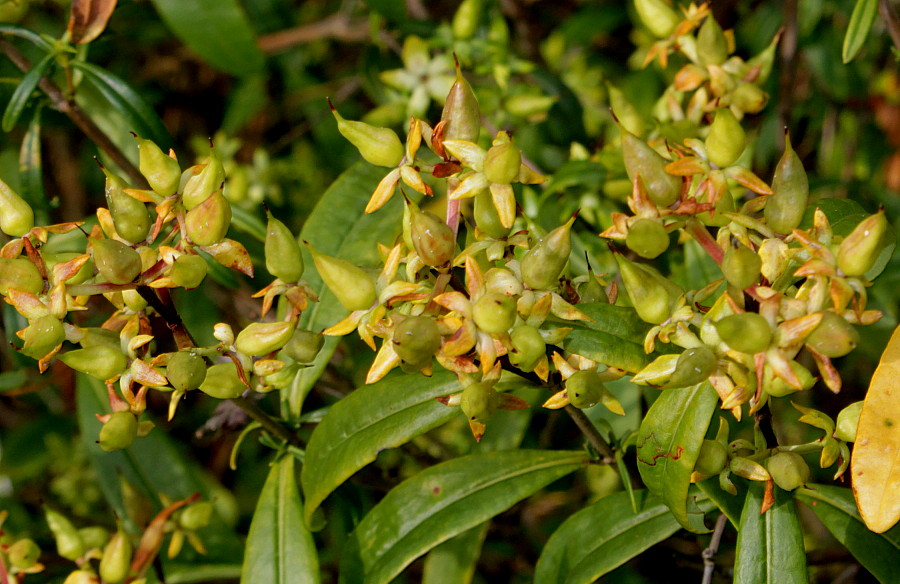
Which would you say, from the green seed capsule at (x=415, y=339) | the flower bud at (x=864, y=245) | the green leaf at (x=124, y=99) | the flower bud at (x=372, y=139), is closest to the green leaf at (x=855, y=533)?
the flower bud at (x=864, y=245)

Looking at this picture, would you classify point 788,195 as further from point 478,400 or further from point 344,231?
point 344,231

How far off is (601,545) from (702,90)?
3.13ft

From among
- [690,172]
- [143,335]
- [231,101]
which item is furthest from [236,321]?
[690,172]

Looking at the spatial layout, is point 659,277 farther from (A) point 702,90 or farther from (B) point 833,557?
(B) point 833,557

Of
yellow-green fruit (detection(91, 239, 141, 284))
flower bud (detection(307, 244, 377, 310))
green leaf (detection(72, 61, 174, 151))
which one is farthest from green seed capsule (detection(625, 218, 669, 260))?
green leaf (detection(72, 61, 174, 151))

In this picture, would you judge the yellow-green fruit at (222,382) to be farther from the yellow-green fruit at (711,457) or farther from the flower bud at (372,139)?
the yellow-green fruit at (711,457)

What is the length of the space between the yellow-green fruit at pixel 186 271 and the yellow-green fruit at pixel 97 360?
0.13 meters

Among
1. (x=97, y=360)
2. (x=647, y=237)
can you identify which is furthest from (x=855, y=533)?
(x=97, y=360)

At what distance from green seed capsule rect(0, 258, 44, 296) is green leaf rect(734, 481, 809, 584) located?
1069 millimetres

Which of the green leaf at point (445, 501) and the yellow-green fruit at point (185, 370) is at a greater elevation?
the yellow-green fruit at point (185, 370)

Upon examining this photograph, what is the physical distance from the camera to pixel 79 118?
6.16 feet

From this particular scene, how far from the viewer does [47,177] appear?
3.35 meters

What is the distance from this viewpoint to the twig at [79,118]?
1871 mm

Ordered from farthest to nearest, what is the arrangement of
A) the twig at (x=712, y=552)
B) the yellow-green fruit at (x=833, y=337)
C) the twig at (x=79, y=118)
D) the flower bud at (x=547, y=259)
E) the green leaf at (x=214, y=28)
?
the green leaf at (x=214, y=28)
the twig at (x=79, y=118)
the twig at (x=712, y=552)
the flower bud at (x=547, y=259)
the yellow-green fruit at (x=833, y=337)
